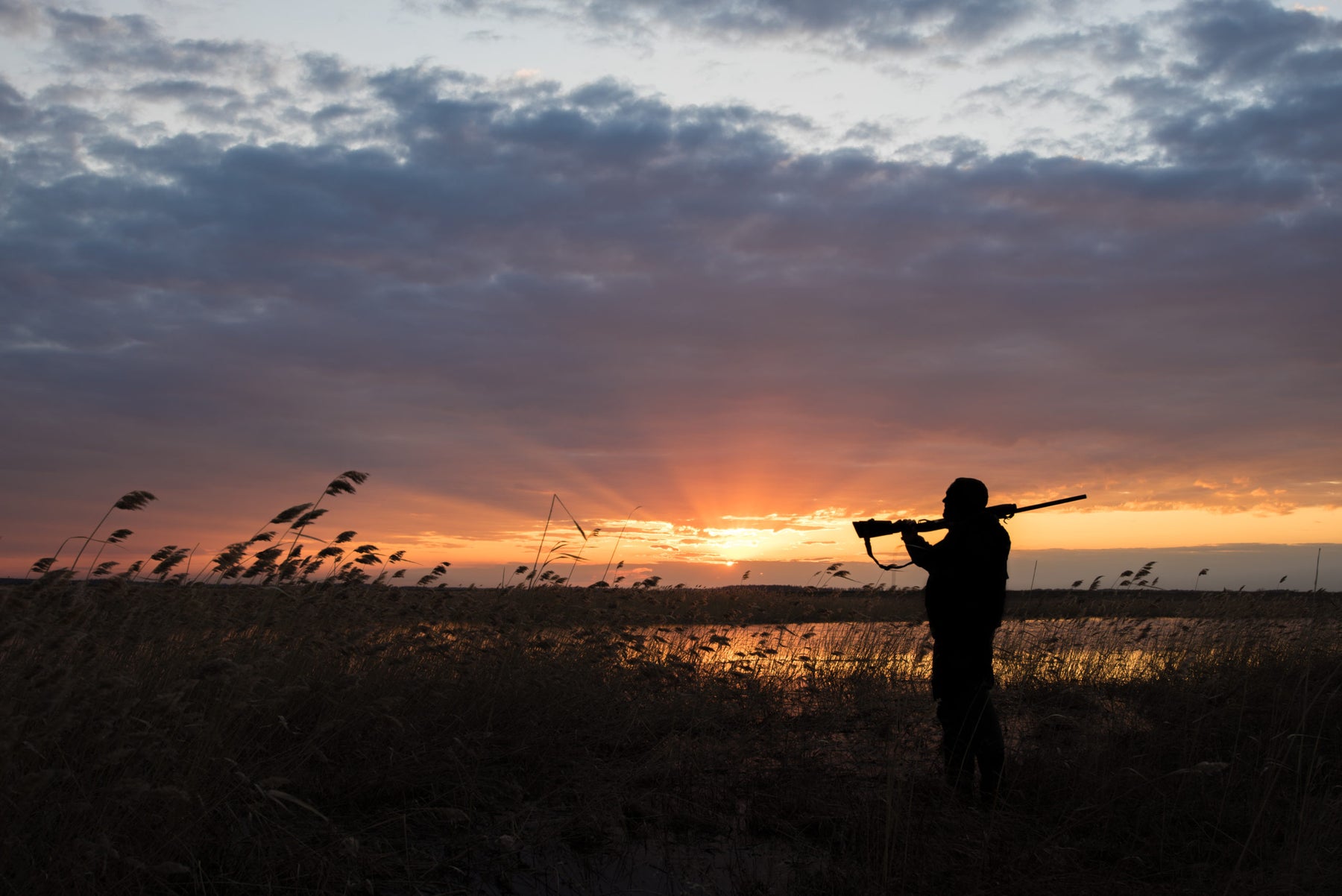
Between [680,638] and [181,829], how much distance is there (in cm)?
651

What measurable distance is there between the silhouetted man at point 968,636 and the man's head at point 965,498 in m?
0.09

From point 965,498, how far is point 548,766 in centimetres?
378

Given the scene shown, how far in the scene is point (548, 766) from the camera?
6.34 m

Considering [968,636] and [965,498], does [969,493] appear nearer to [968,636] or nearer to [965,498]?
[965,498]

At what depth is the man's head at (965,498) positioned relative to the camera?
6340 millimetres

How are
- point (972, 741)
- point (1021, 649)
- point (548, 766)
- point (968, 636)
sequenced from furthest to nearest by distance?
point (1021, 649) < point (548, 766) < point (968, 636) < point (972, 741)

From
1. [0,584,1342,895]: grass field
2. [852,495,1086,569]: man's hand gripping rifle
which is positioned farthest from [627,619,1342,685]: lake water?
[852,495,1086,569]: man's hand gripping rifle

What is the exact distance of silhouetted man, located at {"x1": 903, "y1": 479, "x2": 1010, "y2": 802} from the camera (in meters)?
5.83

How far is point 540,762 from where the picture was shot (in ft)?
20.8

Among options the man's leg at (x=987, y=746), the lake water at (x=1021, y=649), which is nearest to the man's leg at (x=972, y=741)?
the man's leg at (x=987, y=746)

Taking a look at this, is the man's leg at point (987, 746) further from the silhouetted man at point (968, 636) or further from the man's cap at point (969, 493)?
the man's cap at point (969, 493)

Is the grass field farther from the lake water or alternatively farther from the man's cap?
the man's cap


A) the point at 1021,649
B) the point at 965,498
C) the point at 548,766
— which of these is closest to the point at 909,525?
the point at 965,498

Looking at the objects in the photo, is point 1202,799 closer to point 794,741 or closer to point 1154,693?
point 794,741
